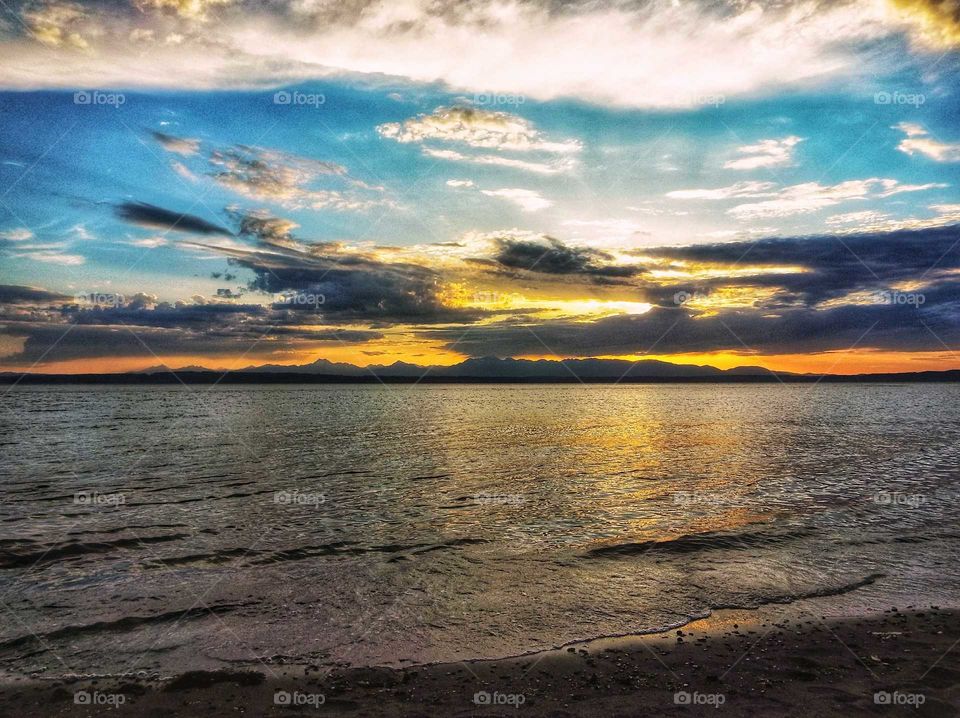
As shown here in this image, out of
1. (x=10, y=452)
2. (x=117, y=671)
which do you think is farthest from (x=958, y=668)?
(x=10, y=452)

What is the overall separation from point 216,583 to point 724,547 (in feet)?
49.4

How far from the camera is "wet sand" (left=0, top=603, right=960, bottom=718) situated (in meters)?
8.58

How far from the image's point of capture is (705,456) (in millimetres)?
40406

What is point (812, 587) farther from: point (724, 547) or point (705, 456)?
point (705, 456)
